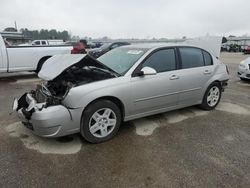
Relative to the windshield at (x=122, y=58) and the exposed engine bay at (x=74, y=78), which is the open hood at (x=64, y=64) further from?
the windshield at (x=122, y=58)

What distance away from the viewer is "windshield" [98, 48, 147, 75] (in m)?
3.96

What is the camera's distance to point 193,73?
4.59 metres

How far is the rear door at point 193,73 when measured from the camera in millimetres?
4473

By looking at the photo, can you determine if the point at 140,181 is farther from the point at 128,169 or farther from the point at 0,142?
the point at 0,142

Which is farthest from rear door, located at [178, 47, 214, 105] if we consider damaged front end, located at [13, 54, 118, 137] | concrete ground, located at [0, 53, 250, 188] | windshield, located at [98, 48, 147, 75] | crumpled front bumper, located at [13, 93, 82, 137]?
crumpled front bumper, located at [13, 93, 82, 137]

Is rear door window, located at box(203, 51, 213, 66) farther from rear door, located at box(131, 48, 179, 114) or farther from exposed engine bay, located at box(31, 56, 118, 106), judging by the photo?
exposed engine bay, located at box(31, 56, 118, 106)

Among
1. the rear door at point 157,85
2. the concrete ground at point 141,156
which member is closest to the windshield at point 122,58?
the rear door at point 157,85

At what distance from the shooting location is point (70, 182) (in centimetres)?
263

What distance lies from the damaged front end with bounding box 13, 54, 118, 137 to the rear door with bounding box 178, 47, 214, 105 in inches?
59.3

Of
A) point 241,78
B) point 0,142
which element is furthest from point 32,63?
point 241,78

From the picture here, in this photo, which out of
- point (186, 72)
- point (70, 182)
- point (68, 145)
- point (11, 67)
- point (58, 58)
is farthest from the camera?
point (11, 67)

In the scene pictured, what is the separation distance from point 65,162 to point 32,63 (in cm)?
695

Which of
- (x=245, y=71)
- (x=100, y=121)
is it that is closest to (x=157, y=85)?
(x=100, y=121)

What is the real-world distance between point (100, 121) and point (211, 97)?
2798 millimetres
